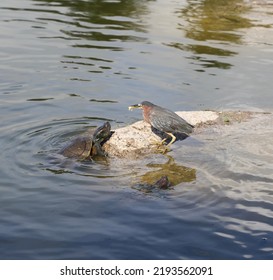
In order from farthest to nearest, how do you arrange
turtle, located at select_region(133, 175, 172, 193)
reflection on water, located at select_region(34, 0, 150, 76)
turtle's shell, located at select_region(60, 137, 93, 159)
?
reflection on water, located at select_region(34, 0, 150, 76) → turtle's shell, located at select_region(60, 137, 93, 159) → turtle, located at select_region(133, 175, 172, 193)

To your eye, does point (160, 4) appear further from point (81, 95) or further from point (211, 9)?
point (81, 95)

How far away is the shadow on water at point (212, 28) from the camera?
46.0ft

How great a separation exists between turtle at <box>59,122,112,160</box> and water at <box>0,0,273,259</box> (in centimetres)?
14

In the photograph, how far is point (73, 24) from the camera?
1577 centimetres

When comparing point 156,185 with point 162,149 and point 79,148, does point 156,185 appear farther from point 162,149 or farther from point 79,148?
point 79,148

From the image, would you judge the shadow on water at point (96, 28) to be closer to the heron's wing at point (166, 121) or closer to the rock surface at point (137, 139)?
the rock surface at point (137, 139)

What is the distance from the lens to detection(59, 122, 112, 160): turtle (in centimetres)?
762

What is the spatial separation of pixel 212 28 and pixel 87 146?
997cm

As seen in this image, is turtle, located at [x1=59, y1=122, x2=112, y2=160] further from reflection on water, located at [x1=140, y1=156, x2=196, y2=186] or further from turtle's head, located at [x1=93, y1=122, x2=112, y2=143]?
reflection on water, located at [x1=140, y1=156, x2=196, y2=186]

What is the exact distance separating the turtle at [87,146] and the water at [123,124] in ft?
0.46

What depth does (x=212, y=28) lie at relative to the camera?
16578mm

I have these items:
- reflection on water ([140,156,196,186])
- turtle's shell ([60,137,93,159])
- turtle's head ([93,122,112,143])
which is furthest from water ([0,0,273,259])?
turtle's head ([93,122,112,143])

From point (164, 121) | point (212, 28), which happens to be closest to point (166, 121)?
point (164, 121)

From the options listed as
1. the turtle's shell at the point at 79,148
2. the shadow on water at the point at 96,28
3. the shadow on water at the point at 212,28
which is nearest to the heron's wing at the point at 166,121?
the turtle's shell at the point at 79,148
